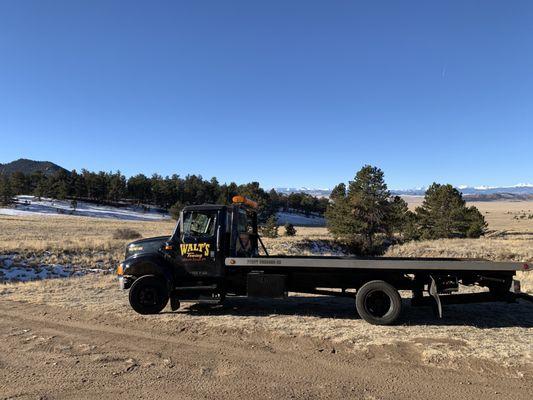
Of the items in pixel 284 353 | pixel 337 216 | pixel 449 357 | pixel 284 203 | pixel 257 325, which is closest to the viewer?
pixel 449 357

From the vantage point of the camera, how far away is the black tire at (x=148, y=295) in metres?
9.43

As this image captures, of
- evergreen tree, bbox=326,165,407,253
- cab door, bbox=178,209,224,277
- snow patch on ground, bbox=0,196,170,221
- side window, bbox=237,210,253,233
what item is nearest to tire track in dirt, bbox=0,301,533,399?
cab door, bbox=178,209,224,277

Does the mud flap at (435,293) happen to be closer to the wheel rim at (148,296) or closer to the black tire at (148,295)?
the black tire at (148,295)

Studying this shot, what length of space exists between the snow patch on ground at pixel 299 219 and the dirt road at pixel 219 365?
91274 mm

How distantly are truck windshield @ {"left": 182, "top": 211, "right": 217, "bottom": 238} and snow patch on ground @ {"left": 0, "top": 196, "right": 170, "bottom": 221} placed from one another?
2933 inches

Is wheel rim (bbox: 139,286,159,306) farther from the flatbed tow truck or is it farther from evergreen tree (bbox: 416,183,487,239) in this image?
evergreen tree (bbox: 416,183,487,239)

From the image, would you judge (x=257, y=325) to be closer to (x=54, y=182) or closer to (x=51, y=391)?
(x=51, y=391)

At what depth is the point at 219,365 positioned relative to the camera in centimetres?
645

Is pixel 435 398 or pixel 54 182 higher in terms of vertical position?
pixel 54 182

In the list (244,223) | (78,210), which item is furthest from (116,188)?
(244,223)

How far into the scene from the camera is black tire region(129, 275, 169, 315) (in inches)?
371

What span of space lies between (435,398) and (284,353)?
2403 mm

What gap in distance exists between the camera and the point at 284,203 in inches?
4766

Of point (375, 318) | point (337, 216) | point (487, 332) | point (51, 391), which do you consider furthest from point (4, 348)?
point (337, 216)
